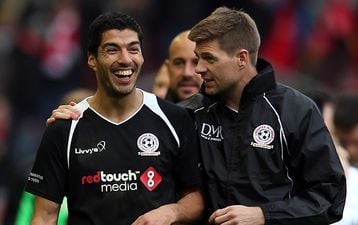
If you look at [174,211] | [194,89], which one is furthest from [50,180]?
[194,89]

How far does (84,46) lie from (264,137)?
863 centimetres

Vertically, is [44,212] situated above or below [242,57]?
below

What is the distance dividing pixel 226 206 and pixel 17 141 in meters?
8.67

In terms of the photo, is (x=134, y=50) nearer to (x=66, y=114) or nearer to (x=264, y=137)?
(x=66, y=114)

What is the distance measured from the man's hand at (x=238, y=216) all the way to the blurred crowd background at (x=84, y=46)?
27.7ft

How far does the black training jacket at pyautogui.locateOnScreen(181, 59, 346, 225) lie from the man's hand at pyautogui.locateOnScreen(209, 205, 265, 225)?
5 centimetres

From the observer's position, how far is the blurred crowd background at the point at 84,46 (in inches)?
640

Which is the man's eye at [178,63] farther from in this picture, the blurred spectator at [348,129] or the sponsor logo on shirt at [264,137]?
the sponsor logo on shirt at [264,137]

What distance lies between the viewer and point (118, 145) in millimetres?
7992

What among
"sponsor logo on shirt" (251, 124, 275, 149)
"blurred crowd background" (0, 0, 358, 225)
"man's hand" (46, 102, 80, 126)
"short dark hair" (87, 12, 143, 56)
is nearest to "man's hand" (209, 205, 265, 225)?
"sponsor logo on shirt" (251, 124, 275, 149)

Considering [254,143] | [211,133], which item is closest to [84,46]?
[211,133]

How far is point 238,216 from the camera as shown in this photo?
7.70 metres

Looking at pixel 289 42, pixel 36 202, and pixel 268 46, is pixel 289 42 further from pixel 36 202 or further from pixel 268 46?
pixel 36 202

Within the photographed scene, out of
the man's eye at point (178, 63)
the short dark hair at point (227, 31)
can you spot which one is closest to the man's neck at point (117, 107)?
the short dark hair at point (227, 31)
